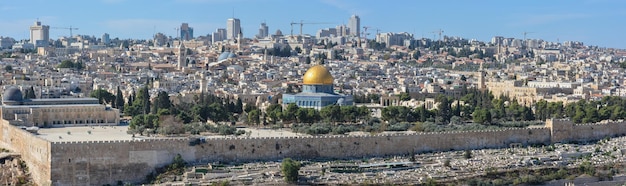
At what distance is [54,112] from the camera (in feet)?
119

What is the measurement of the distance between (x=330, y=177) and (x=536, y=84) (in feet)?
123

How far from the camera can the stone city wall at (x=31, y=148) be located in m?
28.2

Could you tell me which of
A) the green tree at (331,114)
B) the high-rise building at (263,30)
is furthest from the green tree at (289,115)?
the high-rise building at (263,30)

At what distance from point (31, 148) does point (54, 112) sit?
670 centimetres

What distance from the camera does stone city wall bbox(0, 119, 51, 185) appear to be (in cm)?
2819

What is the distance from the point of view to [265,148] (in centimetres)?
3055

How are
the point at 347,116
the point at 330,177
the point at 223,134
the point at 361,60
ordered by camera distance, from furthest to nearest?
the point at 361,60, the point at 347,116, the point at 223,134, the point at 330,177

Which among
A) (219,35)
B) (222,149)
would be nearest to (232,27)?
(219,35)

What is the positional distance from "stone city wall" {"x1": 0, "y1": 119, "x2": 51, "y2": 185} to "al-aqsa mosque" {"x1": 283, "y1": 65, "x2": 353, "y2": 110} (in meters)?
14.0

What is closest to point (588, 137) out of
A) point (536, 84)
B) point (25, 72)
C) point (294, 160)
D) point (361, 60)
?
point (294, 160)

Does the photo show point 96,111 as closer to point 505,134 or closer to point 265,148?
point 265,148

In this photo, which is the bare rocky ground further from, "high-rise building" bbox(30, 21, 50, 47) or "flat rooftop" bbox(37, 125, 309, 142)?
"high-rise building" bbox(30, 21, 50, 47)

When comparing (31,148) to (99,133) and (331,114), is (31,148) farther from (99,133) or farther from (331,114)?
(331,114)

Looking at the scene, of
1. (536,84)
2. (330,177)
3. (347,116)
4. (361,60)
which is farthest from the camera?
(361,60)
